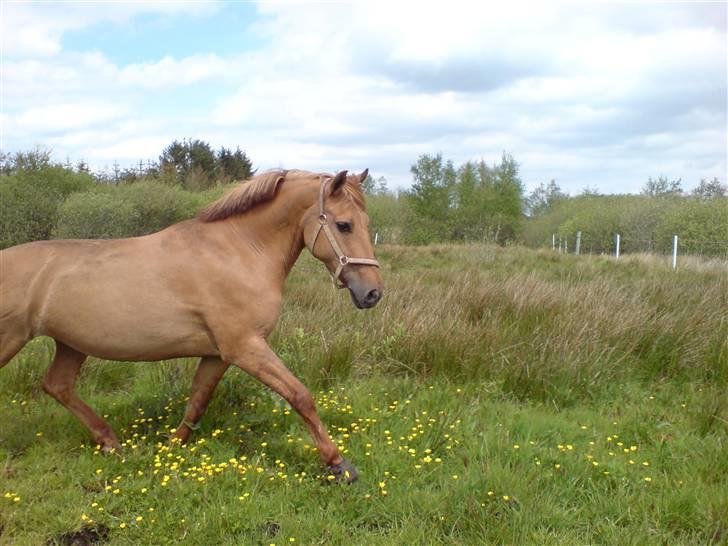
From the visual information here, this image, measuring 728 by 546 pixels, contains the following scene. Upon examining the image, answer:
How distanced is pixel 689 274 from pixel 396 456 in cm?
879

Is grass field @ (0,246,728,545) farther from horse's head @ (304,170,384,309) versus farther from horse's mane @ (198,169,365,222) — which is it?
horse's mane @ (198,169,365,222)

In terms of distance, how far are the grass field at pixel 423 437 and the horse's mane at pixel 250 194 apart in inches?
60.7

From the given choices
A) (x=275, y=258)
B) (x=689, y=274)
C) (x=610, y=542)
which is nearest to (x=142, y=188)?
(x=689, y=274)

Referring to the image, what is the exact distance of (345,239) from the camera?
399 centimetres

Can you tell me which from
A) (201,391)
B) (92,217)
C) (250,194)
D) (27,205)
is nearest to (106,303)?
(201,391)

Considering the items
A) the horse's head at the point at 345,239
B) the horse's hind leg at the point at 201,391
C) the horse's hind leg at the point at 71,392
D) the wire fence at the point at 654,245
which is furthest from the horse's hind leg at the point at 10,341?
the wire fence at the point at 654,245

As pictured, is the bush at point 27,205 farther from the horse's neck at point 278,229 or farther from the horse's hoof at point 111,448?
the horse's neck at point 278,229

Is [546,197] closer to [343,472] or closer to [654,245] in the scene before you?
[654,245]

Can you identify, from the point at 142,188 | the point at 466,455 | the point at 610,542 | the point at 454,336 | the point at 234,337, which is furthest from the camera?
the point at 142,188

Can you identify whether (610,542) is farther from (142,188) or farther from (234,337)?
(142,188)

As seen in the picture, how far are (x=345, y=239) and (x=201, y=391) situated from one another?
1.58m

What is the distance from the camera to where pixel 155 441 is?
4.58 metres

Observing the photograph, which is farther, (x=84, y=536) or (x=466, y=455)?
(x=466, y=455)

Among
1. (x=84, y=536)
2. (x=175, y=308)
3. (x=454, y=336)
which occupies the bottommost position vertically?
(x=84, y=536)
